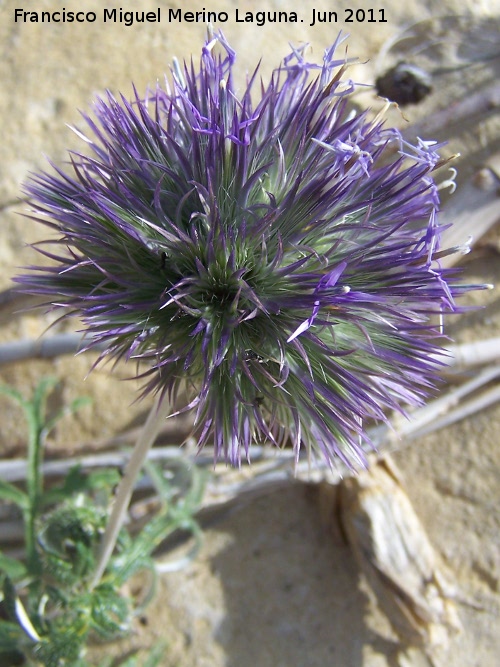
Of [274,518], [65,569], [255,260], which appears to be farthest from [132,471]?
[274,518]

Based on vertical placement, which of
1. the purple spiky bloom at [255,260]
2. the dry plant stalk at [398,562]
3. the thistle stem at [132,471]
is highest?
the purple spiky bloom at [255,260]

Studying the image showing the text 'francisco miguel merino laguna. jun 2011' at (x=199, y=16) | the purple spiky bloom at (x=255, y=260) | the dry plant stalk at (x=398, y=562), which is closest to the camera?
the purple spiky bloom at (x=255, y=260)

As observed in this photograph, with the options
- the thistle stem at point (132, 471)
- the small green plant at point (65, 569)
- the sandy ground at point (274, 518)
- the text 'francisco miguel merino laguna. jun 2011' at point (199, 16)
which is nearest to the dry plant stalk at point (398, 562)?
the sandy ground at point (274, 518)

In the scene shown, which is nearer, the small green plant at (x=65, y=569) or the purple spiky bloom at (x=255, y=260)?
the purple spiky bloom at (x=255, y=260)

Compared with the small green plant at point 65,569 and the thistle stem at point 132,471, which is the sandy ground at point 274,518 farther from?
the thistle stem at point 132,471

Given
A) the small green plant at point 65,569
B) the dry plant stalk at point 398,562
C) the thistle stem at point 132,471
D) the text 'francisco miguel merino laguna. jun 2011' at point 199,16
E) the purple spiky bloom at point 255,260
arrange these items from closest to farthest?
the purple spiky bloom at point 255,260 < the thistle stem at point 132,471 < the small green plant at point 65,569 < the dry plant stalk at point 398,562 < the text 'francisco miguel merino laguna. jun 2011' at point 199,16

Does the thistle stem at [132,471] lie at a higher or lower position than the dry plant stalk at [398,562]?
higher

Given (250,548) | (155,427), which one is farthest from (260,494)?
(155,427)

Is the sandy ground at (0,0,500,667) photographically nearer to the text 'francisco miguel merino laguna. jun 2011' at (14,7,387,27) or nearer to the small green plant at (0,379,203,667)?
the text 'francisco miguel merino laguna. jun 2011' at (14,7,387,27)
